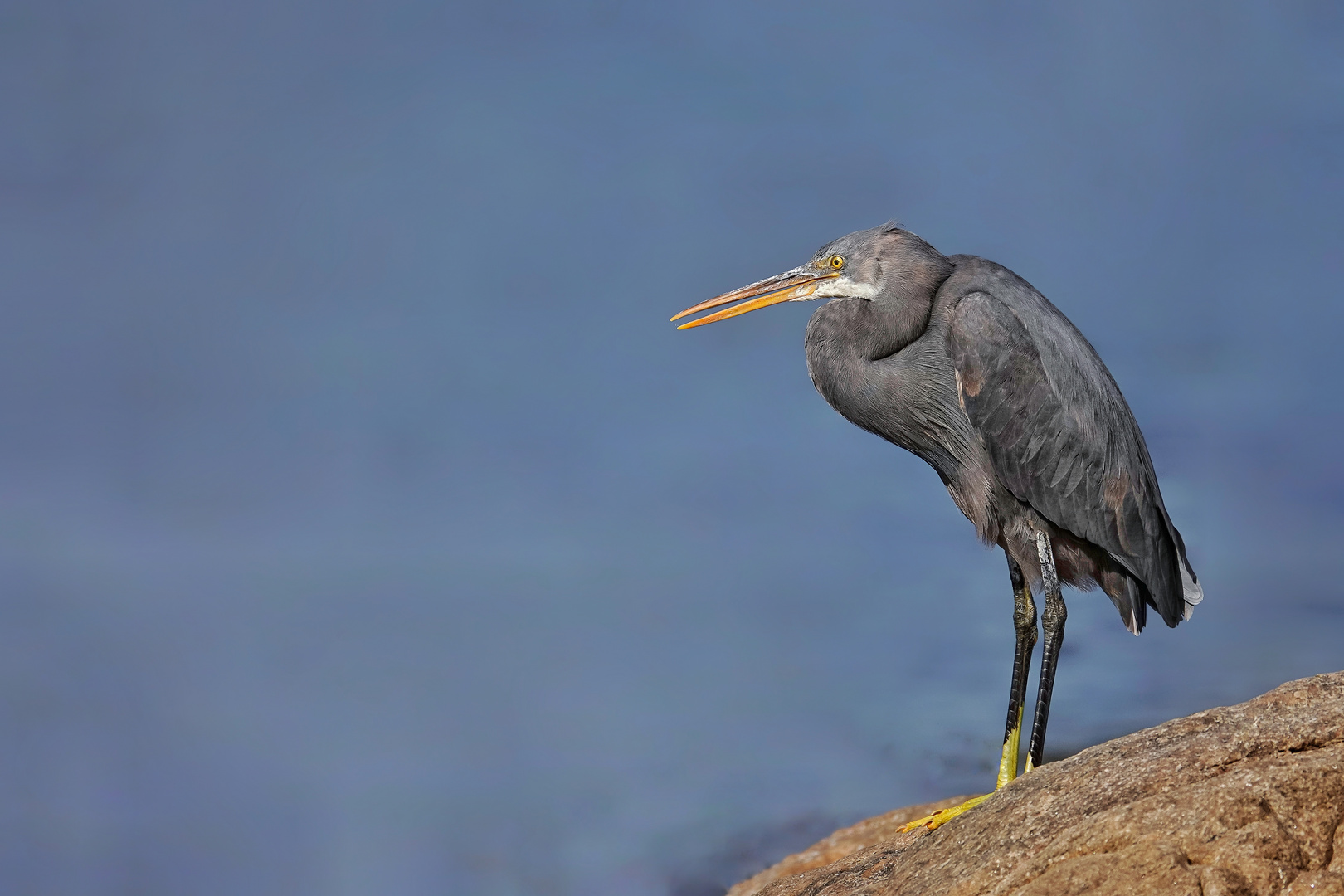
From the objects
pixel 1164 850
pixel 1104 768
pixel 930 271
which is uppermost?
pixel 930 271

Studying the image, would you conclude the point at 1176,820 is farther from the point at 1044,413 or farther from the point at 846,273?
the point at 846,273

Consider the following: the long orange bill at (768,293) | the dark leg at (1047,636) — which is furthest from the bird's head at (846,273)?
the dark leg at (1047,636)

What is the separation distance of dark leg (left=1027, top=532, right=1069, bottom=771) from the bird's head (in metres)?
2.07

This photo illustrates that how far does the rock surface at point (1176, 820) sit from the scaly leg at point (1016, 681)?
1158 millimetres

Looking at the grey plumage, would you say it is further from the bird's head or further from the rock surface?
the rock surface

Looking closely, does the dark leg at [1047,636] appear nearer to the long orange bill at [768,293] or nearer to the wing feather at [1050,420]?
the wing feather at [1050,420]

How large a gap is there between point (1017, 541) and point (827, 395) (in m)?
1.68

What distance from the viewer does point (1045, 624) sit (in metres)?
6.95

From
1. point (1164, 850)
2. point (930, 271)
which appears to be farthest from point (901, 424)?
point (1164, 850)

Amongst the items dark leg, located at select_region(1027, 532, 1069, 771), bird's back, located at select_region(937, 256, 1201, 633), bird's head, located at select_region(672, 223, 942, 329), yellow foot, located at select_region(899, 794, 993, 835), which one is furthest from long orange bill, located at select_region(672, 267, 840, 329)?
yellow foot, located at select_region(899, 794, 993, 835)

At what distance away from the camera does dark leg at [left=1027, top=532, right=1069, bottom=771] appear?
21.8ft

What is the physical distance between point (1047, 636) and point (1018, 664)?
335mm

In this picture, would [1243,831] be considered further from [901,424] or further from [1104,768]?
[901,424]

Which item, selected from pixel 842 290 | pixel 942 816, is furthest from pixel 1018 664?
pixel 842 290
